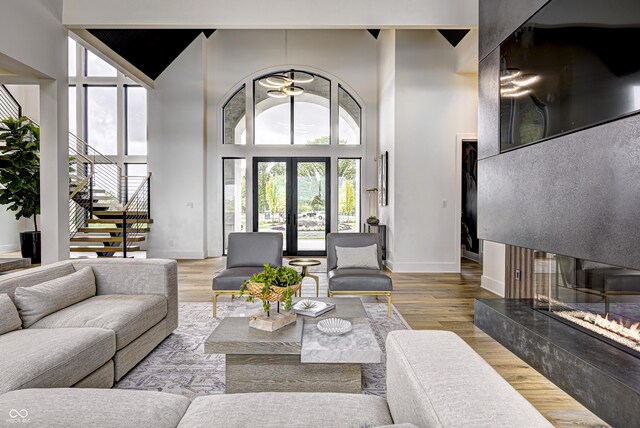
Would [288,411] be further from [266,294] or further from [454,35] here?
[454,35]

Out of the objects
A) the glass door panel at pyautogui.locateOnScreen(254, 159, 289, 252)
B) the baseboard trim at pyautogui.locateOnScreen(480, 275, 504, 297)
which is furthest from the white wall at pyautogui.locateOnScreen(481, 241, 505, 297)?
the glass door panel at pyautogui.locateOnScreen(254, 159, 289, 252)

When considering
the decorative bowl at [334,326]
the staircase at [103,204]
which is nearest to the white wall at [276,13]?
the staircase at [103,204]

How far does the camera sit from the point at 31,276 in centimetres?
267

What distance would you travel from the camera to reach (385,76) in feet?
24.4

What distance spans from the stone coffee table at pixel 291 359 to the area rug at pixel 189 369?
233mm

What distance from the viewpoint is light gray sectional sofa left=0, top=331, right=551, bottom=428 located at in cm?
97

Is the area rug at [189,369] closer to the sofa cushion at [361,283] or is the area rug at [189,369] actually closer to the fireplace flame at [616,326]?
the sofa cushion at [361,283]

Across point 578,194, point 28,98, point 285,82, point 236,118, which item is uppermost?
point 28,98

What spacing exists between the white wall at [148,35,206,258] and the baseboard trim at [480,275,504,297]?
5394mm

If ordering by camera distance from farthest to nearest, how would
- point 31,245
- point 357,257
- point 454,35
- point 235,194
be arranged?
point 235,194 → point 31,245 → point 454,35 → point 357,257

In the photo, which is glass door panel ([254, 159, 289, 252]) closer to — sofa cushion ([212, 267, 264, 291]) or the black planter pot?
the black planter pot

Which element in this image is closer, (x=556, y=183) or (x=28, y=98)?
(x=556, y=183)

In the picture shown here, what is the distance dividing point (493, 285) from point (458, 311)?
1.21 metres

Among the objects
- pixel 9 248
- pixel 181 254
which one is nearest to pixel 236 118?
pixel 181 254
